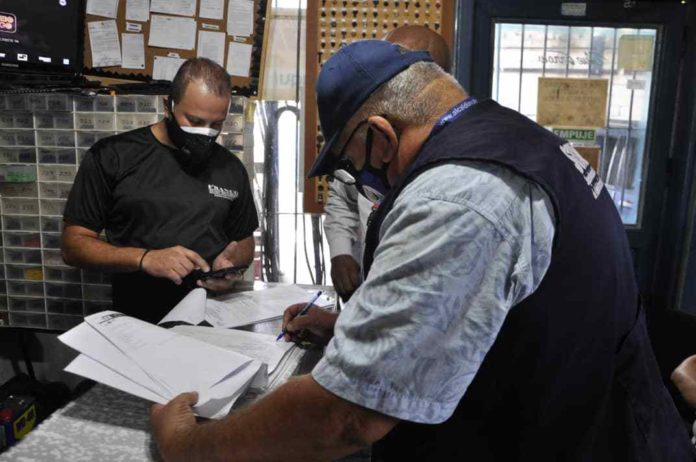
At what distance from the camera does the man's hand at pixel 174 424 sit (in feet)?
2.41

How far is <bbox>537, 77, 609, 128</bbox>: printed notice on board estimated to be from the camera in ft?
8.98

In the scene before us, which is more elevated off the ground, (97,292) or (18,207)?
(18,207)

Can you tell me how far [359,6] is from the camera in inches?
100

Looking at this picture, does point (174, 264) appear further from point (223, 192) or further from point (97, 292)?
point (97, 292)

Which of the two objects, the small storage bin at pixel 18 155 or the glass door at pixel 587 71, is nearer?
the small storage bin at pixel 18 155

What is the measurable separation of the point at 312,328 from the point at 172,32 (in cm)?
179

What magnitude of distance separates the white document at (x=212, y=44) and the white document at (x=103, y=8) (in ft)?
1.24

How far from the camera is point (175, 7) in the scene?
2.43 m

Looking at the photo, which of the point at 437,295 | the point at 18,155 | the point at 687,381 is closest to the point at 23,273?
the point at 18,155

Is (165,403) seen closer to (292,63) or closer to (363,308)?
(363,308)

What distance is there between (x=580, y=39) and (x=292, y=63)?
1433 mm

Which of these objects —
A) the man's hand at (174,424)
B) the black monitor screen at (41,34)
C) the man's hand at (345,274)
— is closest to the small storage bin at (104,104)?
the black monitor screen at (41,34)

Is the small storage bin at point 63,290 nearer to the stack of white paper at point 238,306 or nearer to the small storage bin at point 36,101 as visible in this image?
the small storage bin at point 36,101

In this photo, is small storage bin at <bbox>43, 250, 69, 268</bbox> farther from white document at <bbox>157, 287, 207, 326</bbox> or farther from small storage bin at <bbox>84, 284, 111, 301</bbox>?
white document at <bbox>157, 287, 207, 326</bbox>
